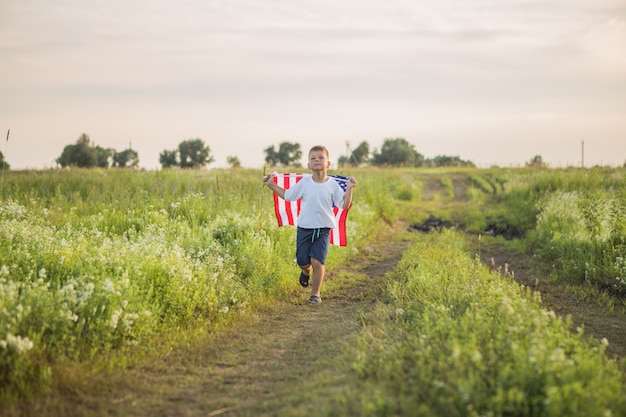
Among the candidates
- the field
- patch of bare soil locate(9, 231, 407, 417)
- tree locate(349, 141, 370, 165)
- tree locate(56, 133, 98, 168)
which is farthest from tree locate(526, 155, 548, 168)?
tree locate(349, 141, 370, 165)

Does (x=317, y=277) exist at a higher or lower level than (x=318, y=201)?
lower

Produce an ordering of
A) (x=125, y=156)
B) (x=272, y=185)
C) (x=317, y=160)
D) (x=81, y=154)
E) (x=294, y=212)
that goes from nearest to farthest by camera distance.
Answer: (x=317, y=160) → (x=272, y=185) → (x=294, y=212) → (x=81, y=154) → (x=125, y=156)

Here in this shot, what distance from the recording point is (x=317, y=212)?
8297 millimetres

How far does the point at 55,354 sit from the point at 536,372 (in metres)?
3.99

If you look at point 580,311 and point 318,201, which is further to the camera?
point 318,201

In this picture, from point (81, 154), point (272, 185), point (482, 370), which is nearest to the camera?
point (482, 370)

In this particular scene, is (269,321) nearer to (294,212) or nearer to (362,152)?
(294,212)

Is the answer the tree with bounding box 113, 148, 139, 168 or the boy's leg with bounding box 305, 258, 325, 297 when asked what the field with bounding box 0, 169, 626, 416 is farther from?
the tree with bounding box 113, 148, 139, 168

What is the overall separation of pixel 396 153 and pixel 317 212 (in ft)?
320

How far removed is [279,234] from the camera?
10.7m

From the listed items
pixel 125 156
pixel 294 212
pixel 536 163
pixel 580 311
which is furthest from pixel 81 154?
pixel 580 311

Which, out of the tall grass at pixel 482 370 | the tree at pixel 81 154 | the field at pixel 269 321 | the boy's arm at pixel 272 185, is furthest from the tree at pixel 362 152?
the tall grass at pixel 482 370

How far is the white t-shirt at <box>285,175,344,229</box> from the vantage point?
8.27 meters

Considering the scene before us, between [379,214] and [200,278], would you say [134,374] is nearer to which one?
[200,278]
